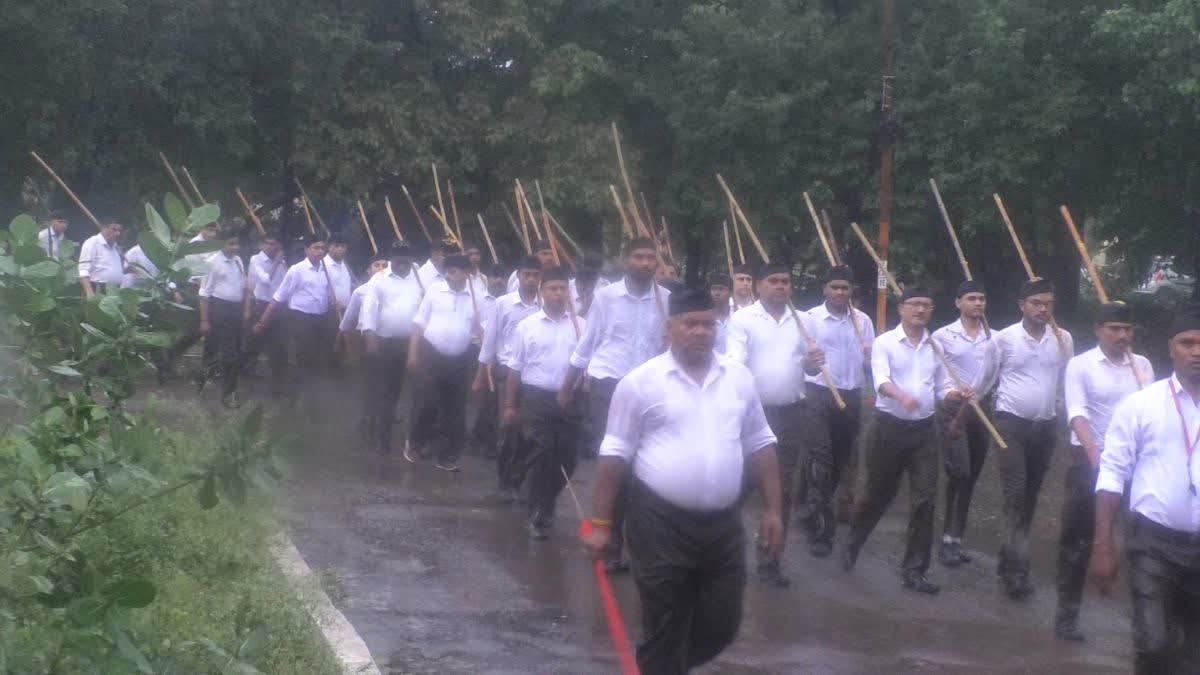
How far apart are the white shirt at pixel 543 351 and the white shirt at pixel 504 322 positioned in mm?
1550

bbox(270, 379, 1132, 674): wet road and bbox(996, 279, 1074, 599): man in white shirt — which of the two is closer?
bbox(270, 379, 1132, 674): wet road

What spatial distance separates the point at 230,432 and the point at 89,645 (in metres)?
0.76

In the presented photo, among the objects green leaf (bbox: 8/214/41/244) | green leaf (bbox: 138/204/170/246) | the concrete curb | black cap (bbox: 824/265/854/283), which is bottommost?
the concrete curb

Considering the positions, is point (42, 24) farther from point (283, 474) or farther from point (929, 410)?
point (283, 474)

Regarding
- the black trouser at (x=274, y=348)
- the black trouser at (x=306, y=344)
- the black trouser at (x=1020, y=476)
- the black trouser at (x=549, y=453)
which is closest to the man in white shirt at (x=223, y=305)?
the black trouser at (x=274, y=348)

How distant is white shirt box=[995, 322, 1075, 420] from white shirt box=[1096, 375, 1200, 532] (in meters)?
3.29

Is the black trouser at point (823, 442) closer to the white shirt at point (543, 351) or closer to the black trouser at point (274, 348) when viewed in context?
the white shirt at point (543, 351)

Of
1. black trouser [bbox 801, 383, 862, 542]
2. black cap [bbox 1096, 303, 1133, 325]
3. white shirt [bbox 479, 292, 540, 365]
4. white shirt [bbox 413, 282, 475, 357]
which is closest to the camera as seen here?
black cap [bbox 1096, 303, 1133, 325]

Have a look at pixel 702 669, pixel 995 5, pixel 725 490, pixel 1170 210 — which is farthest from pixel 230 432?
pixel 1170 210

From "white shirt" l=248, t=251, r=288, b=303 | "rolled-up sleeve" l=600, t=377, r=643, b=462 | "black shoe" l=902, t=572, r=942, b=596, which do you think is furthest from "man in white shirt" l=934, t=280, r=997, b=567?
"white shirt" l=248, t=251, r=288, b=303

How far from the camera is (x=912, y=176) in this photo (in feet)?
81.3

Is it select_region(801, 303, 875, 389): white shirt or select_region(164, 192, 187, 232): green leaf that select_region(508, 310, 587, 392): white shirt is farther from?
select_region(164, 192, 187, 232): green leaf

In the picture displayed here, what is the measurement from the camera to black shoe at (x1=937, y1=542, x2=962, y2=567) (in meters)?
10.6

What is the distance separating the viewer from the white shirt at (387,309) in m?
14.4
